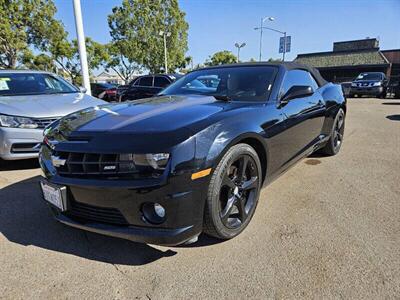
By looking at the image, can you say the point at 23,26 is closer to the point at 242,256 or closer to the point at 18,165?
the point at 18,165

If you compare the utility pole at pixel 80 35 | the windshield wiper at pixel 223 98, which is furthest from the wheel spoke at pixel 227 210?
the utility pole at pixel 80 35

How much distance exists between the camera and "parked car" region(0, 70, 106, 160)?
4.06 metres

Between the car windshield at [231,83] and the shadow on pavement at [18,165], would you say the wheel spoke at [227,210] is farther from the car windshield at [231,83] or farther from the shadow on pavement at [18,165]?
the shadow on pavement at [18,165]

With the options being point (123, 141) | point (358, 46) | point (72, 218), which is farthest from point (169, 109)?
point (358, 46)

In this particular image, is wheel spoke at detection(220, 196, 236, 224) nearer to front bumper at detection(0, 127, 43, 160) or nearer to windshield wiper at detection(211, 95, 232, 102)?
windshield wiper at detection(211, 95, 232, 102)

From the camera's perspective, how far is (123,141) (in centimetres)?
206

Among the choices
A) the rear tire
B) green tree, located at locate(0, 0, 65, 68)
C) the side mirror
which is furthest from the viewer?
green tree, located at locate(0, 0, 65, 68)

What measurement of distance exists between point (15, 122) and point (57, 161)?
7.59 feet

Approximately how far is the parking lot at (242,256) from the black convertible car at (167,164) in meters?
0.26

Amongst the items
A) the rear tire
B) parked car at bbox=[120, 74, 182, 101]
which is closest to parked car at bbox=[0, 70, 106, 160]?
the rear tire

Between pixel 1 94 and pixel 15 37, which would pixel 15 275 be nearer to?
pixel 1 94

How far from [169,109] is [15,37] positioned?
24856mm

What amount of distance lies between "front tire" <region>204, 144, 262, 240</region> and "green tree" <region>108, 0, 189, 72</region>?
100 ft

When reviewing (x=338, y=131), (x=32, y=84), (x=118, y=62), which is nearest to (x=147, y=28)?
(x=118, y=62)
